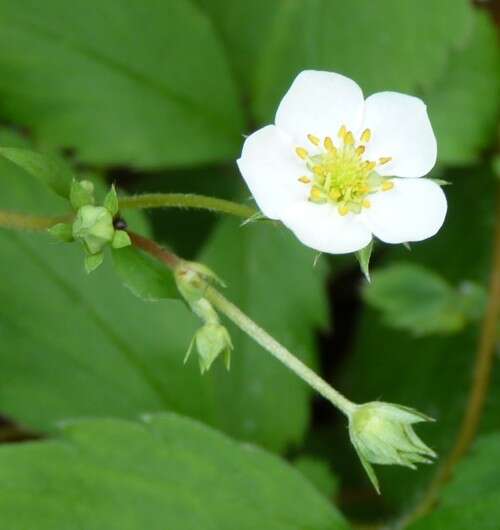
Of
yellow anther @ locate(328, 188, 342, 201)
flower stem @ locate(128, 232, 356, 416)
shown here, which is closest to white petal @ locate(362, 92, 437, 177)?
yellow anther @ locate(328, 188, 342, 201)

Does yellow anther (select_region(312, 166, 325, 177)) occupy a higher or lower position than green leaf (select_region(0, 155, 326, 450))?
lower

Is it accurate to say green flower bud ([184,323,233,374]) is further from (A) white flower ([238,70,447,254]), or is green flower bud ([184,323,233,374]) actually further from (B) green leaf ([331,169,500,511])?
(B) green leaf ([331,169,500,511])

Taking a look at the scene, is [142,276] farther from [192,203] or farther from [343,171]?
[343,171]

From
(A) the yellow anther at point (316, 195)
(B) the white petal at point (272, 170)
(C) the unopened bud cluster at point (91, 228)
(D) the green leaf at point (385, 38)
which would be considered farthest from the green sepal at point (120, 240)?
(D) the green leaf at point (385, 38)

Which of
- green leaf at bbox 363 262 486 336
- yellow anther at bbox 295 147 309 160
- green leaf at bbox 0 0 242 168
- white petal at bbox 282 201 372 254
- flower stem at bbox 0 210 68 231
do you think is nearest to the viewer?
white petal at bbox 282 201 372 254

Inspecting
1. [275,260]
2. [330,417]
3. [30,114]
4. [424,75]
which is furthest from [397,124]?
[330,417]

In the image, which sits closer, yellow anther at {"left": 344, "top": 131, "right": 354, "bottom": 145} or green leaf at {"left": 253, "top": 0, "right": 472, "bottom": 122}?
yellow anther at {"left": 344, "top": 131, "right": 354, "bottom": 145}

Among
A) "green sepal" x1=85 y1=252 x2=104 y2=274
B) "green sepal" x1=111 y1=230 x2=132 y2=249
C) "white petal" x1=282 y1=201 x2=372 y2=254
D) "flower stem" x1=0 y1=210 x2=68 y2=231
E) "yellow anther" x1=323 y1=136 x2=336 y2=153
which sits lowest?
"white petal" x1=282 y1=201 x2=372 y2=254
